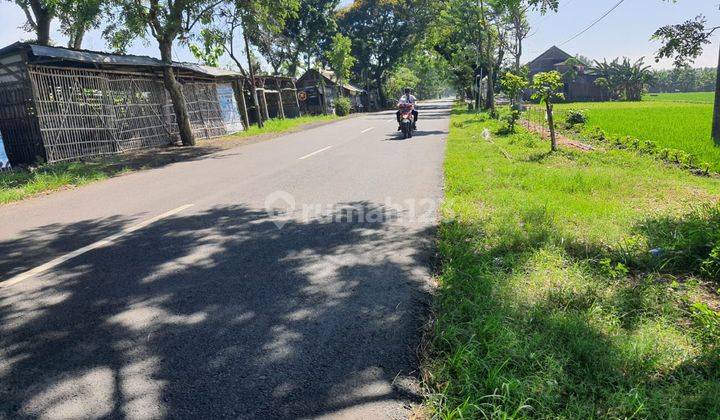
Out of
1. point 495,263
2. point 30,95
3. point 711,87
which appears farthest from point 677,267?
point 711,87

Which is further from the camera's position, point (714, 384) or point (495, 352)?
point (495, 352)

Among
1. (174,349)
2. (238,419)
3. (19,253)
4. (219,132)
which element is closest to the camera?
(238,419)

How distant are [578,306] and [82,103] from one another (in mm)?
15442

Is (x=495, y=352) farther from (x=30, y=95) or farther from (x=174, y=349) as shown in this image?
(x=30, y=95)

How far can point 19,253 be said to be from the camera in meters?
4.70

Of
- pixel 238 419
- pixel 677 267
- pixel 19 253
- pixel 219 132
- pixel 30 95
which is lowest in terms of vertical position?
pixel 677 267

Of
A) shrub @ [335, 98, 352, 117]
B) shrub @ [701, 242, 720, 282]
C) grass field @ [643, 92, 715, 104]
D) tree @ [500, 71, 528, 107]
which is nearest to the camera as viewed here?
shrub @ [701, 242, 720, 282]

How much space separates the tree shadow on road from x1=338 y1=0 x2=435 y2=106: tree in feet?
174

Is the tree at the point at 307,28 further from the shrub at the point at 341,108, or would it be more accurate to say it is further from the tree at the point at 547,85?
the tree at the point at 547,85

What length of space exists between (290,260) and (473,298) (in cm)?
182

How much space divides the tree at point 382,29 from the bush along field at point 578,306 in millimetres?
51500

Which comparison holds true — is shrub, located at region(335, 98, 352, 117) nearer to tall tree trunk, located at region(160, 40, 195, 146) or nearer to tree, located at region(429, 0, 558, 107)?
tree, located at region(429, 0, 558, 107)

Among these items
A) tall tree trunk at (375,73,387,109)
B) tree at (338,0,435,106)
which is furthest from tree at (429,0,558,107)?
tall tree trunk at (375,73,387,109)

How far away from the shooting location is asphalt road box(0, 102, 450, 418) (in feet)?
7.68
